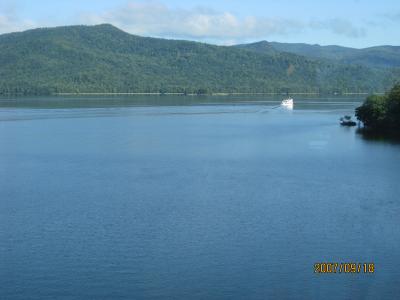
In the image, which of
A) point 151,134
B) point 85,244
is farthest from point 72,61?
point 85,244

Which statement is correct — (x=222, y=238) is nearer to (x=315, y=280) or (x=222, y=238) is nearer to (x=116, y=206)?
(x=315, y=280)

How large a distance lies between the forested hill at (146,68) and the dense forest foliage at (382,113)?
64208mm

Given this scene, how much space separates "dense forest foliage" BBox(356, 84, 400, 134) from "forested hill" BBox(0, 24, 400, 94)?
6421 cm

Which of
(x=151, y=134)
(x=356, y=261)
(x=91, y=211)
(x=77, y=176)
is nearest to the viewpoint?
(x=356, y=261)

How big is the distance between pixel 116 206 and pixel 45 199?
7.01 ft

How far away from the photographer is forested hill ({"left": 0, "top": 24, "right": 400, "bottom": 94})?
107m

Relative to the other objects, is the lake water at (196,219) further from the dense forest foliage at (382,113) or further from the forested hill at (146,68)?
the forested hill at (146,68)

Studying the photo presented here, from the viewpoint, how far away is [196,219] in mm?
16656

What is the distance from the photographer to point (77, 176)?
22703 mm

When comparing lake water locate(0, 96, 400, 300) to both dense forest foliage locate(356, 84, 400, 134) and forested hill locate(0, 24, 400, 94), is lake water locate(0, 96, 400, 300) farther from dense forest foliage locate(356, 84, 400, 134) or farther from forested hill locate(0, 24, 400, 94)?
forested hill locate(0, 24, 400, 94)

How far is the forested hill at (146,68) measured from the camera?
107m
